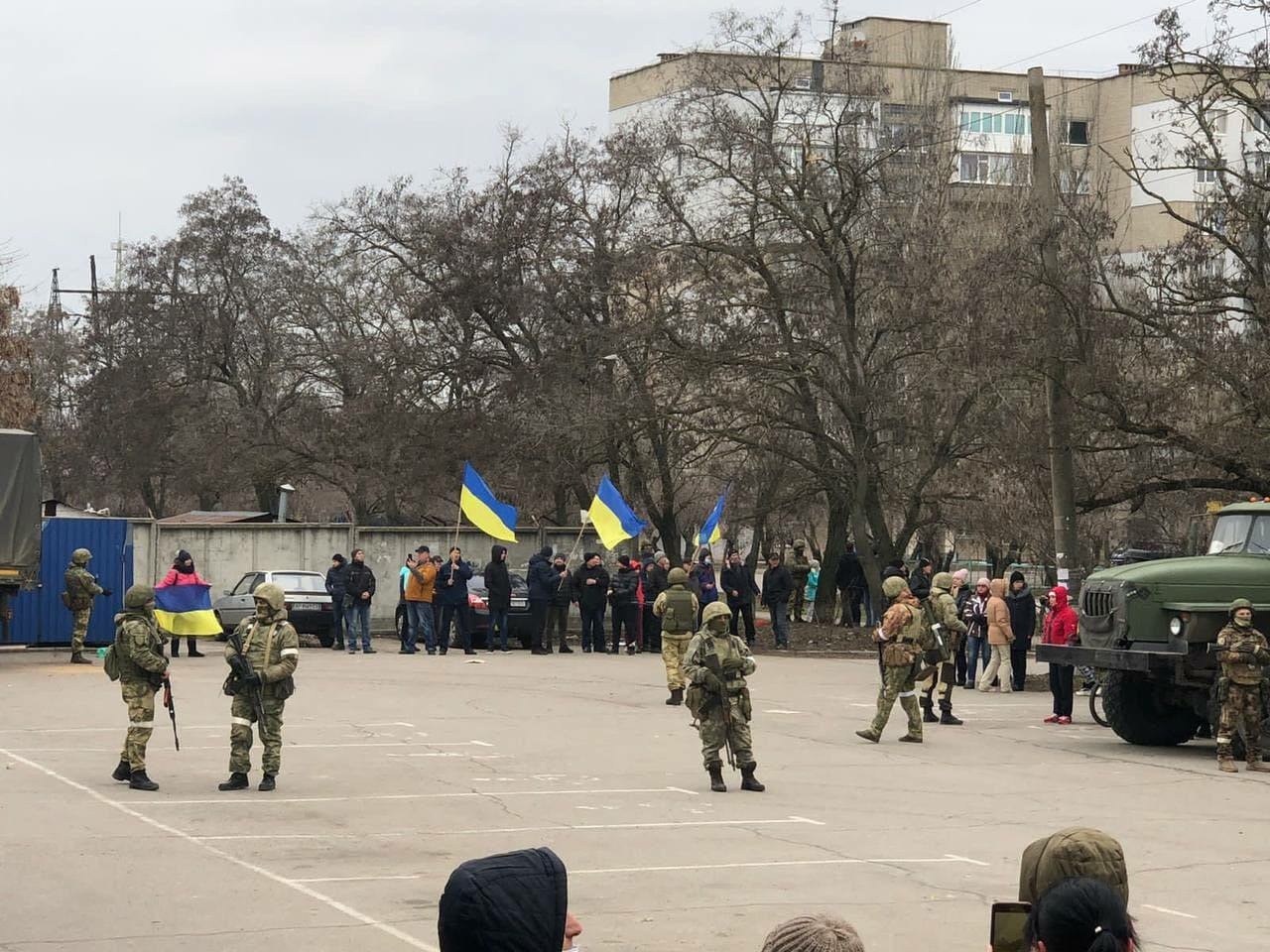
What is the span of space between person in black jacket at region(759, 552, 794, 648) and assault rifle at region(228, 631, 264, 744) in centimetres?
1960

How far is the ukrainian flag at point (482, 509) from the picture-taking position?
3484cm

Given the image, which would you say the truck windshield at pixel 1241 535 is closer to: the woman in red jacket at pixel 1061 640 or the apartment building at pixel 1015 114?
the woman in red jacket at pixel 1061 640

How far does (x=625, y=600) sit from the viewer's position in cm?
3372

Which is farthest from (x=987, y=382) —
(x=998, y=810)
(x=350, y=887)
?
(x=350, y=887)

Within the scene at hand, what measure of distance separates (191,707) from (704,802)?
30.5 feet

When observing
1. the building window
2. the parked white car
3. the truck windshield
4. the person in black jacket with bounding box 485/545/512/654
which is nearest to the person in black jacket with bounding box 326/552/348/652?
the parked white car

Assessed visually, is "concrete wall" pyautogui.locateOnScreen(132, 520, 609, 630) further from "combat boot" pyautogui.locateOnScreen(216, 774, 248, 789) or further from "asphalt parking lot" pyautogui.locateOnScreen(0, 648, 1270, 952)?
"combat boot" pyautogui.locateOnScreen(216, 774, 248, 789)

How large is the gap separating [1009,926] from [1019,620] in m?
23.0

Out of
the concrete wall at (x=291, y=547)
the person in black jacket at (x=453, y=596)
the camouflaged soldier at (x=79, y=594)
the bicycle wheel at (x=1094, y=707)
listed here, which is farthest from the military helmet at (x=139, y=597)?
the concrete wall at (x=291, y=547)

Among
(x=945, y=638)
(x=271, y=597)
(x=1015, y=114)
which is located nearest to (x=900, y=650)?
(x=945, y=638)

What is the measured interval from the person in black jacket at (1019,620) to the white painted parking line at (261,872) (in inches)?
584

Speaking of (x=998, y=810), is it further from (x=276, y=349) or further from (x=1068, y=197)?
(x=276, y=349)

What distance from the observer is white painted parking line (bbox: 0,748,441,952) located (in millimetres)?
9539

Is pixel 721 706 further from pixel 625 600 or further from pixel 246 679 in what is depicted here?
pixel 625 600
